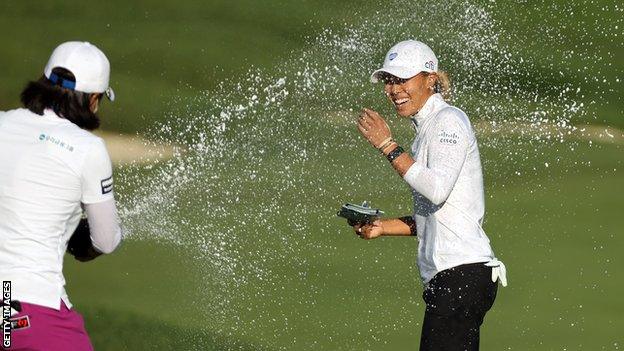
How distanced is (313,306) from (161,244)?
1061 millimetres

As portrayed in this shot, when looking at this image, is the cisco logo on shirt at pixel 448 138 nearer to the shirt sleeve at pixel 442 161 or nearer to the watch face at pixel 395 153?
the shirt sleeve at pixel 442 161

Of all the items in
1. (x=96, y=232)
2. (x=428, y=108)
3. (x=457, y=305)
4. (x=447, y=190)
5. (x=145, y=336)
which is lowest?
(x=145, y=336)

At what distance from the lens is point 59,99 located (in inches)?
Result: 120

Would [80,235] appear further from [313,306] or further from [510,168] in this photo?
[510,168]

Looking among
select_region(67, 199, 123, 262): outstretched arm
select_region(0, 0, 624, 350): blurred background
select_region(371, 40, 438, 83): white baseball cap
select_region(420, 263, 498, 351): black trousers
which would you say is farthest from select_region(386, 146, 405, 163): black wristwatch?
select_region(0, 0, 624, 350): blurred background

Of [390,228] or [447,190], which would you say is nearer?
[447,190]

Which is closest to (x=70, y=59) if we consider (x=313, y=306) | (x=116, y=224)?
(x=116, y=224)

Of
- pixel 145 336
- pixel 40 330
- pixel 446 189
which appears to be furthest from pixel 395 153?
pixel 145 336

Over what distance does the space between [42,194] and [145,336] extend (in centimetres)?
298

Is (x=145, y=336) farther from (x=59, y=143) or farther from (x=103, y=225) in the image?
(x=59, y=143)

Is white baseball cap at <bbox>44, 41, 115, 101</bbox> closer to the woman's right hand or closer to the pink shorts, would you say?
the pink shorts

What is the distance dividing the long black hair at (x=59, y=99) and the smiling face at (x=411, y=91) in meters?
1.26

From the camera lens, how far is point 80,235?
126 inches

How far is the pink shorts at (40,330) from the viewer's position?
2951 mm
